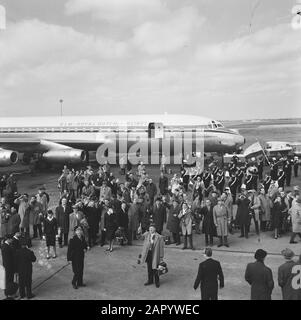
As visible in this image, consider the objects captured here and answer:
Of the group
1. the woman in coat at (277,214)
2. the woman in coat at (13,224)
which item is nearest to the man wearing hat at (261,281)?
the woman in coat at (277,214)

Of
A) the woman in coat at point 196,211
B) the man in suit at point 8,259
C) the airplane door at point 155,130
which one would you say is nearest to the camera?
the man in suit at point 8,259

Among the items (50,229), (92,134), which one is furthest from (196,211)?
(92,134)

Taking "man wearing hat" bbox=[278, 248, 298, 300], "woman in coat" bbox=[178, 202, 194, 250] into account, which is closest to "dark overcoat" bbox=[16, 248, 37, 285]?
"woman in coat" bbox=[178, 202, 194, 250]

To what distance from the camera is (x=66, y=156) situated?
2444 cm

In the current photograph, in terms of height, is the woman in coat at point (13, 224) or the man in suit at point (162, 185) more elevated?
the man in suit at point (162, 185)

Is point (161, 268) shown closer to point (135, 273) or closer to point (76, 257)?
point (135, 273)

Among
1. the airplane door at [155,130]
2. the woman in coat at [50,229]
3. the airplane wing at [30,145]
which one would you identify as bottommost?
the woman in coat at [50,229]

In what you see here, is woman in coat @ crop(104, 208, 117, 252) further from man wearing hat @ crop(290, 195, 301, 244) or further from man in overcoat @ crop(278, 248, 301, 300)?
man in overcoat @ crop(278, 248, 301, 300)

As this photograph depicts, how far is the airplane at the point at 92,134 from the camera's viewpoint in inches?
963

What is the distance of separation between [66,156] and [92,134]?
298cm

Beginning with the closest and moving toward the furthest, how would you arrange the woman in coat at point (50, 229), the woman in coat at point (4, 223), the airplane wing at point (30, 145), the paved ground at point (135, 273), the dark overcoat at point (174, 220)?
the paved ground at point (135, 273) < the woman in coat at point (50, 229) < the woman in coat at point (4, 223) < the dark overcoat at point (174, 220) < the airplane wing at point (30, 145)

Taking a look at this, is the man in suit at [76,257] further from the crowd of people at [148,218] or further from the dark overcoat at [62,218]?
the dark overcoat at [62,218]

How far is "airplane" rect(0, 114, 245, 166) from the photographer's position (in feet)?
80.2
